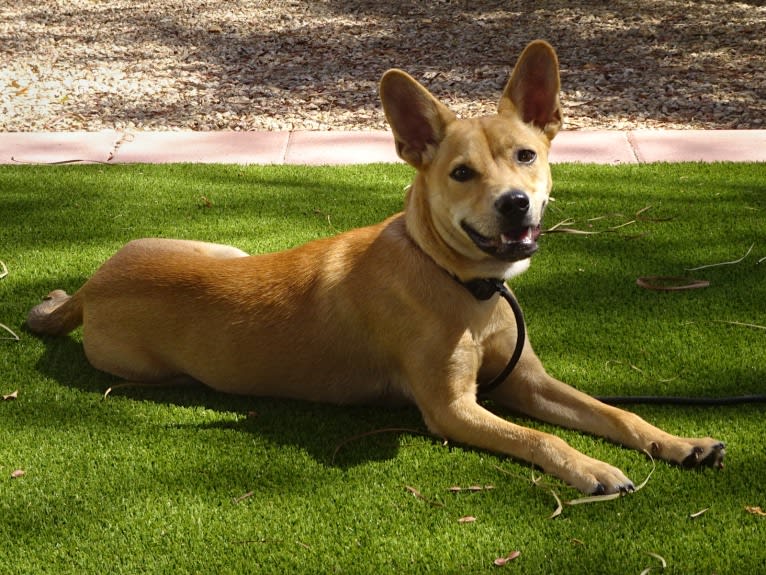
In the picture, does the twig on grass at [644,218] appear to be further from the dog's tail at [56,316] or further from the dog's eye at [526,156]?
the dog's tail at [56,316]

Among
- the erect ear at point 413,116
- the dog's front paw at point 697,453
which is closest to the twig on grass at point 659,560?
the dog's front paw at point 697,453

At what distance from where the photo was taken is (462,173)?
146 inches

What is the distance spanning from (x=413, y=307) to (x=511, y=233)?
533mm

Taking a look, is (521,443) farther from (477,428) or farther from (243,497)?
(243,497)

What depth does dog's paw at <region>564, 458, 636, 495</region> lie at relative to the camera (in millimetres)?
3322

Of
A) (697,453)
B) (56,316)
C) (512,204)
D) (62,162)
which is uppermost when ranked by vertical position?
(512,204)

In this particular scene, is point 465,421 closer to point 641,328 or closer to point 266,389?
point 266,389

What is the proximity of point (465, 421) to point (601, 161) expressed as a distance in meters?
4.10

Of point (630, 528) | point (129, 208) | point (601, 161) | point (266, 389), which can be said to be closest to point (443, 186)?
point (266, 389)

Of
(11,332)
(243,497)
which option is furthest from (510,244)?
(11,332)

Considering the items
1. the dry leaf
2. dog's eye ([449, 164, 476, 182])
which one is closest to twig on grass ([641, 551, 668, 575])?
the dry leaf

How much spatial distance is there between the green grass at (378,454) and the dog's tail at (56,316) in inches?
2.6

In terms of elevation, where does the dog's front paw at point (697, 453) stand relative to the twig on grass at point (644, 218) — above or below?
above

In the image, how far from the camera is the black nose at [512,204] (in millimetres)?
3521
